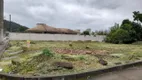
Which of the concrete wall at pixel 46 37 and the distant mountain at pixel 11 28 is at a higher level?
the distant mountain at pixel 11 28

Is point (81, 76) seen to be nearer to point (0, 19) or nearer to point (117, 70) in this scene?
point (117, 70)

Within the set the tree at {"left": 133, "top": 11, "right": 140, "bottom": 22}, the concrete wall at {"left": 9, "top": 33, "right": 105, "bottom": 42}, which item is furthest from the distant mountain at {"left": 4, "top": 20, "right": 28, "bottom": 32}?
the tree at {"left": 133, "top": 11, "right": 140, "bottom": 22}

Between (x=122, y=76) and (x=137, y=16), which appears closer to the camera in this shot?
(x=122, y=76)

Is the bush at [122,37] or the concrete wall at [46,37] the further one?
the bush at [122,37]

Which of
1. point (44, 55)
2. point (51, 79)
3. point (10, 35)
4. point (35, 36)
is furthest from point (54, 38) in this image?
point (51, 79)

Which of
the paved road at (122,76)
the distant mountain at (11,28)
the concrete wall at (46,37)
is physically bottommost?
the paved road at (122,76)

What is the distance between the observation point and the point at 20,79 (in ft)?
11.1

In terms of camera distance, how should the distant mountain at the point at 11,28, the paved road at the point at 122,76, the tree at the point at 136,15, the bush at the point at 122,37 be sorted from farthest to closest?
the distant mountain at the point at 11,28 → the tree at the point at 136,15 → the bush at the point at 122,37 → the paved road at the point at 122,76

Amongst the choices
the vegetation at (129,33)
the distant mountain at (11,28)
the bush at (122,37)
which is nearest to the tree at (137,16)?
the vegetation at (129,33)

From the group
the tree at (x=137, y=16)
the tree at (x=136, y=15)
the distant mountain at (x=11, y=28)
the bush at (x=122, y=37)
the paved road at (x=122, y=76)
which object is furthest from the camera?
the distant mountain at (x=11, y=28)

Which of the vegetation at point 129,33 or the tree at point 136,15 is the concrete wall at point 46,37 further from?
the tree at point 136,15

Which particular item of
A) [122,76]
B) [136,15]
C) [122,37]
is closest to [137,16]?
[136,15]

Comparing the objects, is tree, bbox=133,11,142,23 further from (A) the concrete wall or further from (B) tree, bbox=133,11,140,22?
(A) the concrete wall

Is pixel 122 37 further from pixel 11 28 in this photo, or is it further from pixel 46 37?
pixel 11 28
